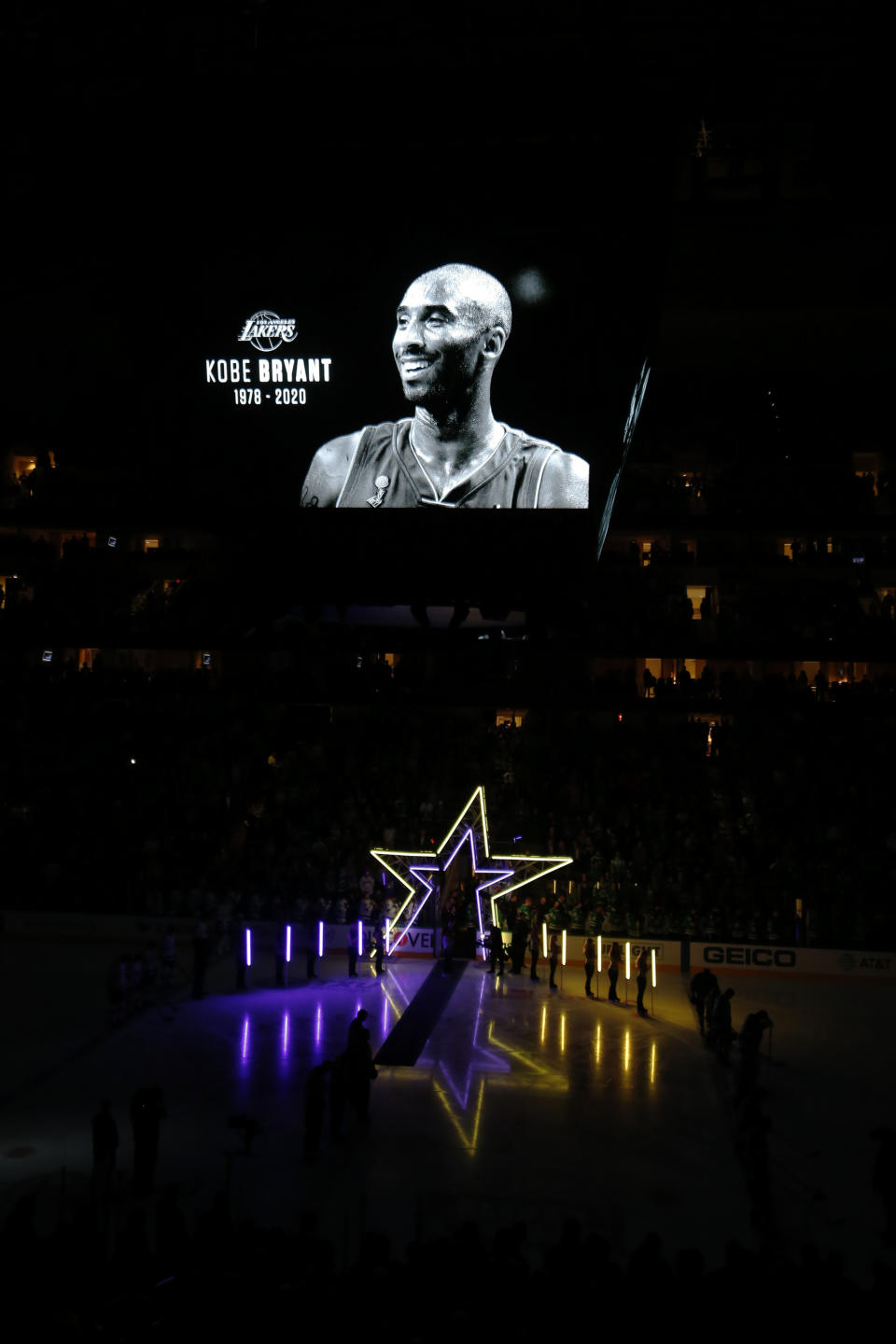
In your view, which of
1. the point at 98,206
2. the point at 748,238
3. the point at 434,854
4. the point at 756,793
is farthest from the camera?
the point at 756,793

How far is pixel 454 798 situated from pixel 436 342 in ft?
52.7

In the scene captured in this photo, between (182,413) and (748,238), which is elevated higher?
(748,238)

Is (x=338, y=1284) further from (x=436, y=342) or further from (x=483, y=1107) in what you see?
(x=436, y=342)

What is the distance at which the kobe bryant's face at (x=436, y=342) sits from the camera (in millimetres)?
16547

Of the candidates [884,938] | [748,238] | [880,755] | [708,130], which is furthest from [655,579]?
[708,130]

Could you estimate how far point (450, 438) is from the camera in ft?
55.6

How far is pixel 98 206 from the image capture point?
739 inches

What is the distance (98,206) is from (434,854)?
14.2 m

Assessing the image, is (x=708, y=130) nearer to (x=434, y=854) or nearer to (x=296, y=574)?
(x=296, y=574)

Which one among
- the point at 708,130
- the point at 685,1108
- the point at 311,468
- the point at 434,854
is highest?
the point at 708,130

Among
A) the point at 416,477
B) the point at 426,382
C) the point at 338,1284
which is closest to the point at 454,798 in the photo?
the point at 416,477

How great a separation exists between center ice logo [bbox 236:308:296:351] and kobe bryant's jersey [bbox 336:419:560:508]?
180cm

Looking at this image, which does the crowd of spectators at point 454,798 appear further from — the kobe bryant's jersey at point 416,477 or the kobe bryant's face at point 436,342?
the kobe bryant's face at point 436,342

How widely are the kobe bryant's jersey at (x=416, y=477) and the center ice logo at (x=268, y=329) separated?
1.80 meters
